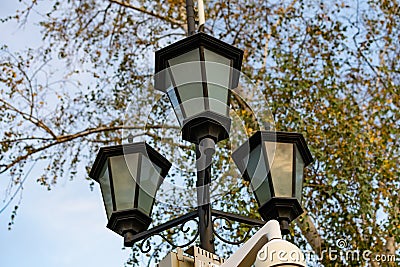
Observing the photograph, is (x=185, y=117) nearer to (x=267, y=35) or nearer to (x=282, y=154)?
(x=282, y=154)

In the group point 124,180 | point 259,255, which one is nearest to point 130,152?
point 124,180

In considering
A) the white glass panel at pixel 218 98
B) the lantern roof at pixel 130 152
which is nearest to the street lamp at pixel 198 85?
the white glass panel at pixel 218 98

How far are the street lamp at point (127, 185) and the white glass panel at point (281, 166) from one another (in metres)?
0.45

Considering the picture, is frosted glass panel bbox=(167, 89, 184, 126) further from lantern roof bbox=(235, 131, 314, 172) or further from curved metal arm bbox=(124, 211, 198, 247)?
curved metal arm bbox=(124, 211, 198, 247)

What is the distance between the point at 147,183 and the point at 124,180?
0.16 metres

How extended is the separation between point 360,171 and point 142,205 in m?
3.90

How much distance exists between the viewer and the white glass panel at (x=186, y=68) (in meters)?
2.52

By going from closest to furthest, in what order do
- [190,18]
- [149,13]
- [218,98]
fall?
[218,98]
[190,18]
[149,13]

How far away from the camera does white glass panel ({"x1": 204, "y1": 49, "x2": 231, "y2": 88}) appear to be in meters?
2.52

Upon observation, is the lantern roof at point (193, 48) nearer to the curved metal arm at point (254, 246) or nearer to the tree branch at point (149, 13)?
the curved metal arm at point (254, 246)

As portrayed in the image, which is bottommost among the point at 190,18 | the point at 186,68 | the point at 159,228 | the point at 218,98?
the point at 159,228

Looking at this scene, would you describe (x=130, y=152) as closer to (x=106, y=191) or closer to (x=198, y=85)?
(x=106, y=191)

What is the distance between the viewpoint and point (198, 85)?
8.15 ft

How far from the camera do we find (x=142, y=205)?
2.68 meters
